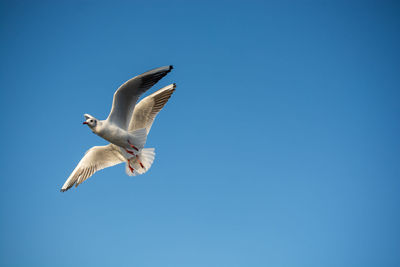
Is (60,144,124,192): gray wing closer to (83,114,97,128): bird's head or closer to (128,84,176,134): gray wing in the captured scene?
(128,84,176,134): gray wing

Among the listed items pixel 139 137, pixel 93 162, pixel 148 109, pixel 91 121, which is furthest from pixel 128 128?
pixel 93 162

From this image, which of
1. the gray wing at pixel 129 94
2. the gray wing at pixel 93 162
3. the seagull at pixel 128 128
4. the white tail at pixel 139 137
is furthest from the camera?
the gray wing at pixel 93 162

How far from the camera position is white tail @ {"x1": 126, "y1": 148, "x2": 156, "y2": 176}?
8.75m

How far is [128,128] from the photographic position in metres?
8.23

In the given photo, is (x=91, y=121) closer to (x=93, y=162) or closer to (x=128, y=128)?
(x=128, y=128)

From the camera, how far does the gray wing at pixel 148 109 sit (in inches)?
324

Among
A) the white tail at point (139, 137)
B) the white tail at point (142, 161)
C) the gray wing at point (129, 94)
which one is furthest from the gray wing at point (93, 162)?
the gray wing at point (129, 94)

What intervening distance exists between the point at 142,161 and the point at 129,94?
201 cm

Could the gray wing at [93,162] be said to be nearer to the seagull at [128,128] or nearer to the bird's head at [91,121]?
the seagull at [128,128]

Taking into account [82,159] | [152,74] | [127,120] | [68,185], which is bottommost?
[68,185]

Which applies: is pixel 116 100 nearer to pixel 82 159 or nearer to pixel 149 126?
pixel 149 126

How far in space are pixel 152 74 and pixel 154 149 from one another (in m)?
2.41

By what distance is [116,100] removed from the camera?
24.9ft

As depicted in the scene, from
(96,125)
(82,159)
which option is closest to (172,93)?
(96,125)
